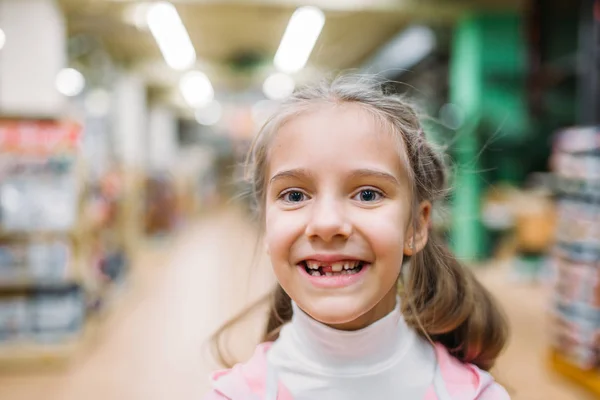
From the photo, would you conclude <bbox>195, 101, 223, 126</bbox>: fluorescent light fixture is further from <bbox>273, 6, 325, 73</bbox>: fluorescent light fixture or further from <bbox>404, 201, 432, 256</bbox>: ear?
<bbox>404, 201, 432, 256</bbox>: ear

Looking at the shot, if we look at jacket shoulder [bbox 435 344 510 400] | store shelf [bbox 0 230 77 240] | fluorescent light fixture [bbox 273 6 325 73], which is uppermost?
fluorescent light fixture [bbox 273 6 325 73]

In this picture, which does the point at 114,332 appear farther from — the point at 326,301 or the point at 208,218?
the point at 208,218

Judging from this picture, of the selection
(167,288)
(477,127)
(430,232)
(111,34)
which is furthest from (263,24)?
(430,232)

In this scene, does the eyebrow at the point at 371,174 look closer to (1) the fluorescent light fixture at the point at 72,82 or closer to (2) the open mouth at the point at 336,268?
(2) the open mouth at the point at 336,268

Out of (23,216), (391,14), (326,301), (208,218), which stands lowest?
(208,218)

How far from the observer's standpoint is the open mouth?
888 mm

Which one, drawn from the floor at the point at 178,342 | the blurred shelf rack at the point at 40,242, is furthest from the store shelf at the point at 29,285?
the floor at the point at 178,342

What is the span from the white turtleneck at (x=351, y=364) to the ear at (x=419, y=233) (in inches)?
4.8

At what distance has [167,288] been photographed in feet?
20.2

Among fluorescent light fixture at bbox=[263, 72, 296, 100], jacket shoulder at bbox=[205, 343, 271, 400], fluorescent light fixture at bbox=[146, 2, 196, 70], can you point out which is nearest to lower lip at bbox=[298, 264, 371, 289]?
jacket shoulder at bbox=[205, 343, 271, 400]

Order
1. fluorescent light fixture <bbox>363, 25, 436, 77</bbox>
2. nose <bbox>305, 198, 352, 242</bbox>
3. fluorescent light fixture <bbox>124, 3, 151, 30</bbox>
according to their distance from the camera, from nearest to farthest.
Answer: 1. nose <bbox>305, 198, 352, 242</bbox>
2. fluorescent light fixture <bbox>124, 3, 151, 30</bbox>
3. fluorescent light fixture <bbox>363, 25, 436, 77</bbox>

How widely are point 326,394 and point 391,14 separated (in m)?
6.24

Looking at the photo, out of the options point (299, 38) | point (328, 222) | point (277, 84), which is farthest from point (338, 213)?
point (277, 84)

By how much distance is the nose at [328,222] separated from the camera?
84 centimetres
